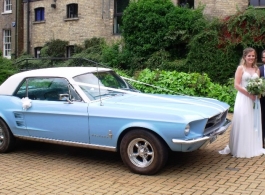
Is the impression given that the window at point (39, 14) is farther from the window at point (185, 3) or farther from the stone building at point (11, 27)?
the window at point (185, 3)

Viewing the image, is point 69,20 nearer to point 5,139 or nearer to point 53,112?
point 5,139

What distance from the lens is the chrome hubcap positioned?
5895 mm

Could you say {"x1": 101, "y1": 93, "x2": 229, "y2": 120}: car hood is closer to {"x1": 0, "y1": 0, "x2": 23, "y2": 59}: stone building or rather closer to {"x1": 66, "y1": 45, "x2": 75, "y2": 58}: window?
{"x1": 66, "y1": 45, "x2": 75, "y2": 58}: window

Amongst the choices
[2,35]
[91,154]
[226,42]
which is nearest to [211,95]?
[226,42]

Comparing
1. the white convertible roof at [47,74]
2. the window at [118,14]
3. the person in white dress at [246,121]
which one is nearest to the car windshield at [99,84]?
the white convertible roof at [47,74]

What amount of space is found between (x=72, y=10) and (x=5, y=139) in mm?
18277

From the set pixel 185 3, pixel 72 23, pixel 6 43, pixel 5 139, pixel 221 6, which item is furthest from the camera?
pixel 6 43

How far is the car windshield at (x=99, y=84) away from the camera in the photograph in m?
6.65

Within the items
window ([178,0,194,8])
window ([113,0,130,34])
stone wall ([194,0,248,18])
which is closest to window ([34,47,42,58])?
window ([113,0,130,34])

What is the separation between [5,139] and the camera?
24.0 ft

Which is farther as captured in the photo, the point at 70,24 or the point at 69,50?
the point at 69,50

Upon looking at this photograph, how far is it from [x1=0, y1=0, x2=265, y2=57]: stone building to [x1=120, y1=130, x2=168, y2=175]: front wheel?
1400 cm

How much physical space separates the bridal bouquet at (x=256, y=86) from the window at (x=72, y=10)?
18.8 metres

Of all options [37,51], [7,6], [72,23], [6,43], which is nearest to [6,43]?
[6,43]
